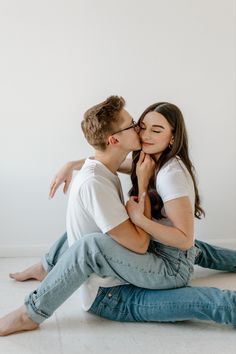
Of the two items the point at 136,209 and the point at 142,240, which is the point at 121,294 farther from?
the point at 136,209

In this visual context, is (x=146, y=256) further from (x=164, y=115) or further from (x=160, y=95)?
(x=160, y=95)

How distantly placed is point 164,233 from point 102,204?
25cm

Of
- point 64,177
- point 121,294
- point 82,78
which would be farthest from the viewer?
point 82,78

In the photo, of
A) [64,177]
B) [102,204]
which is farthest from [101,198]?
[64,177]

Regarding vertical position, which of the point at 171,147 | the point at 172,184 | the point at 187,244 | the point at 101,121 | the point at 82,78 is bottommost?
the point at 187,244

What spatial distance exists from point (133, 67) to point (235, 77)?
A: 56 centimetres

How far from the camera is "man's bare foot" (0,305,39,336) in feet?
5.74

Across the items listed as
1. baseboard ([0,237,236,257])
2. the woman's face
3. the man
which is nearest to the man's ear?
the man

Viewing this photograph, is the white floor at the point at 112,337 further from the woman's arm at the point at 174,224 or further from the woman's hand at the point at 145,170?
the woman's hand at the point at 145,170

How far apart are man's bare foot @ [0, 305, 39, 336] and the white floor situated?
0.02 metres

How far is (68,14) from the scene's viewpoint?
2.47 m

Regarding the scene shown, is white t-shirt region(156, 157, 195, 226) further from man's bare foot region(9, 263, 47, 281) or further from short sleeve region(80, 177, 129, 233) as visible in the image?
man's bare foot region(9, 263, 47, 281)

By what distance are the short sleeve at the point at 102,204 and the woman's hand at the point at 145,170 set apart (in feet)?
0.45

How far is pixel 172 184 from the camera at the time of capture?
71.0 inches
